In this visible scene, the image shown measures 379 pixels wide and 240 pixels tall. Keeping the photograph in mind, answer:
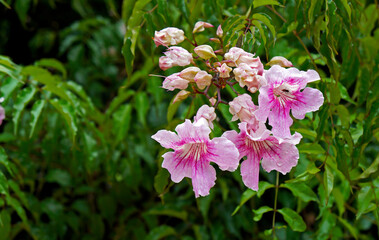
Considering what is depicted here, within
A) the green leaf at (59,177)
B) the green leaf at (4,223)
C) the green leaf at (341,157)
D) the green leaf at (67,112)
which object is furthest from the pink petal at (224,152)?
the green leaf at (59,177)

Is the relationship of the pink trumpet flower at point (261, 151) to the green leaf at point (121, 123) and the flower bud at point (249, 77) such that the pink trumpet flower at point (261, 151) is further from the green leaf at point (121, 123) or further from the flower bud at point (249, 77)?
the green leaf at point (121, 123)

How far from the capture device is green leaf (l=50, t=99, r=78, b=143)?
160 cm

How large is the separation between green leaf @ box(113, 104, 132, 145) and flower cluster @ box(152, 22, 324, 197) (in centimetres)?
96

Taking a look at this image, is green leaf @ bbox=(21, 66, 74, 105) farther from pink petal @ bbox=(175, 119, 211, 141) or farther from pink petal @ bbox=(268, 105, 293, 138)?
pink petal @ bbox=(268, 105, 293, 138)

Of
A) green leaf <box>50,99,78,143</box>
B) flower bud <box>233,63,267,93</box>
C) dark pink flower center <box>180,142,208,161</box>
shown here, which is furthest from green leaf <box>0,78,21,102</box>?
flower bud <box>233,63,267,93</box>

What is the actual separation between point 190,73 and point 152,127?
1375 mm

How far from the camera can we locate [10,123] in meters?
2.07

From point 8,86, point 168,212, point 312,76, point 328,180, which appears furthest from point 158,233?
point 312,76

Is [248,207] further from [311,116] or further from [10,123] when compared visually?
[10,123]

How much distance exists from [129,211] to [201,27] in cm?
135

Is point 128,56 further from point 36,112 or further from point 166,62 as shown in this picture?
point 36,112

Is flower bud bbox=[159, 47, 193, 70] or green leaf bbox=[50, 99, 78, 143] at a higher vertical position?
flower bud bbox=[159, 47, 193, 70]

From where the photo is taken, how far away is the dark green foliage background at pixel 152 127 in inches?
49.6

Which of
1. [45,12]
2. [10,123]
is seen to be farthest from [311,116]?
[45,12]
